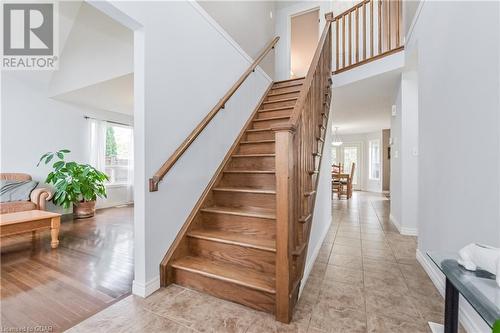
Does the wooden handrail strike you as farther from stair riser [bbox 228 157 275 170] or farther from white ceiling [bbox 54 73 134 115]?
white ceiling [bbox 54 73 134 115]

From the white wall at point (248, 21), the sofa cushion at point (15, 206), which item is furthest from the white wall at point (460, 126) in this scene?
the sofa cushion at point (15, 206)

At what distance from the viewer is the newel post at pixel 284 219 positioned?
4.62ft

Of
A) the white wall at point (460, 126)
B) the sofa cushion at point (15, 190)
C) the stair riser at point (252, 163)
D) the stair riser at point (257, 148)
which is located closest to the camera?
the white wall at point (460, 126)

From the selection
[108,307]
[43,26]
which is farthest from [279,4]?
[108,307]

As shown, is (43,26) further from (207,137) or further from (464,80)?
(464,80)

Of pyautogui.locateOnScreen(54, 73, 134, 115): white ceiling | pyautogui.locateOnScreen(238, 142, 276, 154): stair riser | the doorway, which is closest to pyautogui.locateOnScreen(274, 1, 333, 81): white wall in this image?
the doorway

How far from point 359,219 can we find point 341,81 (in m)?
2.49

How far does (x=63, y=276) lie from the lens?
208 centimetres

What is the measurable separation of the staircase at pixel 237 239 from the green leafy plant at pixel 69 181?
10.3ft

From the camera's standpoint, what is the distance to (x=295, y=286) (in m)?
1.57

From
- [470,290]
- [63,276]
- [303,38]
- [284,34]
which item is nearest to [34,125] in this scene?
[63,276]

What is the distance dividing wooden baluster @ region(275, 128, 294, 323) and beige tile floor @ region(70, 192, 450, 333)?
0.50 ft

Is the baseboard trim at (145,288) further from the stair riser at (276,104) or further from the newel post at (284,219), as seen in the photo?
the stair riser at (276,104)

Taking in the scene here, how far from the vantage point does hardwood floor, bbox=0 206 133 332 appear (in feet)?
5.14
